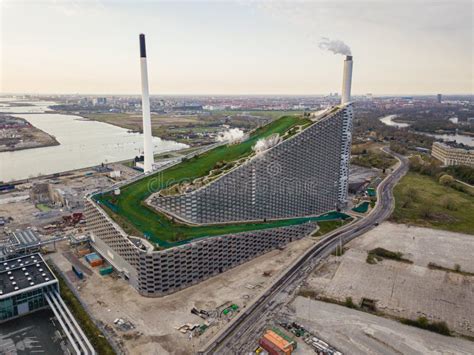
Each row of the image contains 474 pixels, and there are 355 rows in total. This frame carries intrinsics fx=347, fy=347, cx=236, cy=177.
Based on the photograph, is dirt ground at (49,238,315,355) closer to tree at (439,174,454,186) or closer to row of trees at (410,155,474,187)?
tree at (439,174,454,186)

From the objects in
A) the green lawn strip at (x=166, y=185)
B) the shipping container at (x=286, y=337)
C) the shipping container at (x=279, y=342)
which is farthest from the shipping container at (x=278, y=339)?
the green lawn strip at (x=166, y=185)

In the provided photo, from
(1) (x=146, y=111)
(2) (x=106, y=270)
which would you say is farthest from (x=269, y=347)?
(1) (x=146, y=111)

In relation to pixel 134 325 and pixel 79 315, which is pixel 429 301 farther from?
pixel 79 315

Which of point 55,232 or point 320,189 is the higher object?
point 320,189

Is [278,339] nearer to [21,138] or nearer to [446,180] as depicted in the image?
[446,180]

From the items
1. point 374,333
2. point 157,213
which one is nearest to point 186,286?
point 157,213

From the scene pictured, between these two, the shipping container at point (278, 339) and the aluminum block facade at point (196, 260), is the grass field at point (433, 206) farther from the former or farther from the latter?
the shipping container at point (278, 339)

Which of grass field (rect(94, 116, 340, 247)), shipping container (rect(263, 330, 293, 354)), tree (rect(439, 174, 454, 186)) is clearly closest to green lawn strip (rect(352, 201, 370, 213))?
grass field (rect(94, 116, 340, 247))
